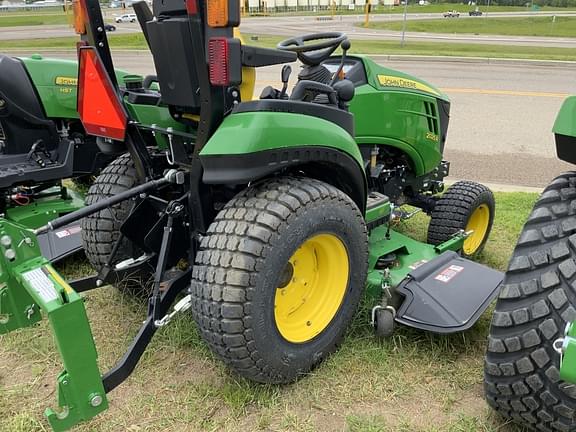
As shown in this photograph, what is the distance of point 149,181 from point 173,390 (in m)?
0.96

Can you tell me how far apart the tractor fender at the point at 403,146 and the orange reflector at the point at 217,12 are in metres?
1.62

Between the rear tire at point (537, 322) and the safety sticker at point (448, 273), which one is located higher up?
the rear tire at point (537, 322)

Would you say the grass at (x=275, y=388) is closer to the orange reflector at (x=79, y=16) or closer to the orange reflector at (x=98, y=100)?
the orange reflector at (x=98, y=100)

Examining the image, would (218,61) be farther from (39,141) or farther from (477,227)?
(477,227)

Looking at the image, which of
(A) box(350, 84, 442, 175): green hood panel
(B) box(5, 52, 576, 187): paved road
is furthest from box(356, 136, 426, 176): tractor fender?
(B) box(5, 52, 576, 187): paved road

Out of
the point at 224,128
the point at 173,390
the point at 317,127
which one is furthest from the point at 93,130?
the point at 173,390

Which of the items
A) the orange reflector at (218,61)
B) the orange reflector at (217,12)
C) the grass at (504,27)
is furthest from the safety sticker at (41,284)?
the grass at (504,27)

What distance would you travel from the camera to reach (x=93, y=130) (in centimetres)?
263

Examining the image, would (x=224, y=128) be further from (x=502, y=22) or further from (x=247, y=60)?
(x=502, y=22)

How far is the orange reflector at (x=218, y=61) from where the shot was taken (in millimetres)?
2004

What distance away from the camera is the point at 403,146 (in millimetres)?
3742

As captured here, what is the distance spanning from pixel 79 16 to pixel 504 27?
129 ft

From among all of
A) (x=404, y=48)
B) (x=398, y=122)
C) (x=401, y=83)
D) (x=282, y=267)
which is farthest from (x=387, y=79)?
(x=404, y=48)

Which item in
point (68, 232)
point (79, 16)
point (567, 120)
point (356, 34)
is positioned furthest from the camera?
point (356, 34)
